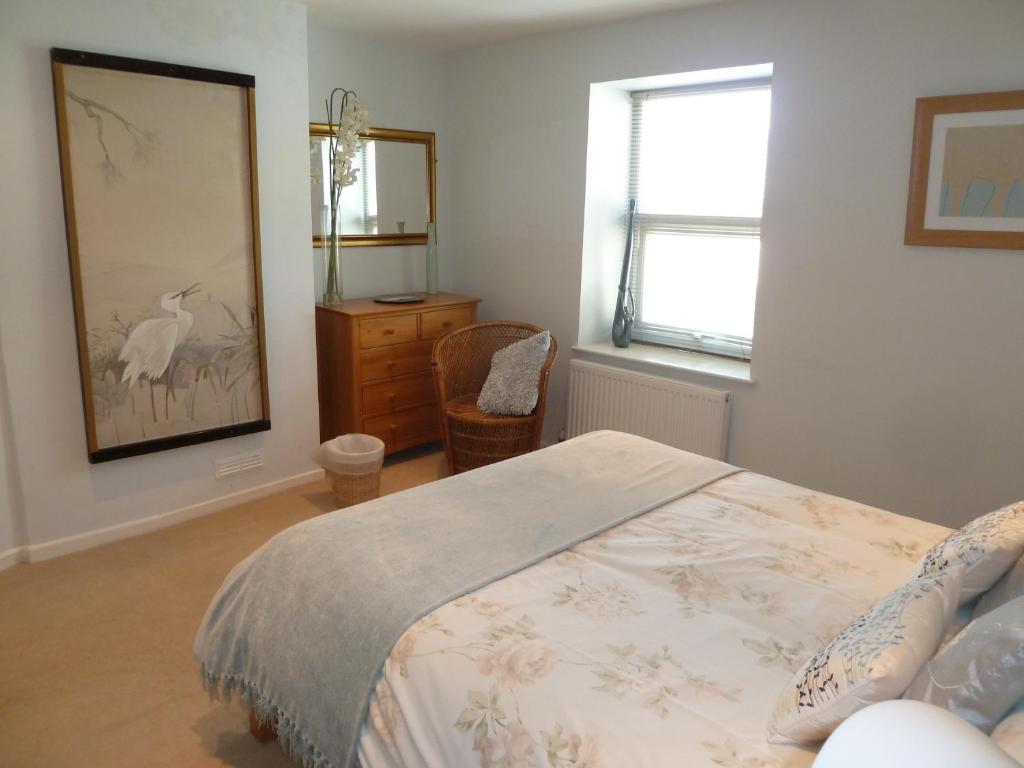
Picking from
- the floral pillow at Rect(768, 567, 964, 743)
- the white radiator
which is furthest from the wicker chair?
the floral pillow at Rect(768, 567, 964, 743)

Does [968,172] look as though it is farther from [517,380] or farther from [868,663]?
[868,663]

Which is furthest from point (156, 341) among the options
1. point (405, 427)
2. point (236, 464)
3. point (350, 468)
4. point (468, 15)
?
point (468, 15)

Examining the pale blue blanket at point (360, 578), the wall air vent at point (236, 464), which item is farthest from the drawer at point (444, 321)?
the pale blue blanket at point (360, 578)

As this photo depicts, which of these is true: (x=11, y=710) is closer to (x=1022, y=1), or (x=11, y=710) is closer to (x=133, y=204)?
(x=133, y=204)

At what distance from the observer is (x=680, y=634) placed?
157 cm

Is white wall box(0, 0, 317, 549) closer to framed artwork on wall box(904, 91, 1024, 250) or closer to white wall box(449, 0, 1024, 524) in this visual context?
white wall box(449, 0, 1024, 524)

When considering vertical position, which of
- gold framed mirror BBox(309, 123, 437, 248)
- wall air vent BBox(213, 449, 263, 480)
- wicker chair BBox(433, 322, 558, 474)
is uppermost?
gold framed mirror BBox(309, 123, 437, 248)

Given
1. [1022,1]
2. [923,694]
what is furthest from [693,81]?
[923,694]

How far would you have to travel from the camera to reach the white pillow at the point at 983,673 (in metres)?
1.06

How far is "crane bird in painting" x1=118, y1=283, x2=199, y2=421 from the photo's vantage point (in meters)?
3.15

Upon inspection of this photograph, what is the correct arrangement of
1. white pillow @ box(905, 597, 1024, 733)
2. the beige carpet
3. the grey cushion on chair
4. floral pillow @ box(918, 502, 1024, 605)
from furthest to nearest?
the grey cushion on chair
the beige carpet
floral pillow @ box(918, 502, 1024, 605)
white pillow @ box(905, 597, 1024, 733)

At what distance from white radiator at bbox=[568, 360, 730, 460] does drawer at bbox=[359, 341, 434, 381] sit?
32.1 inches

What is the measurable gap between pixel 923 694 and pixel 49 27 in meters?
3.31

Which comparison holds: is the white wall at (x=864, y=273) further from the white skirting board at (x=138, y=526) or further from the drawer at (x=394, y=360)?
the white skirting board at (x=138, y=526)
